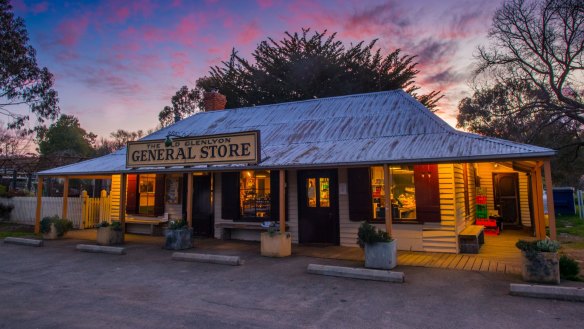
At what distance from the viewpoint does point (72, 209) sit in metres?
16.2

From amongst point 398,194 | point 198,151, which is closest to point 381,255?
point 398,194

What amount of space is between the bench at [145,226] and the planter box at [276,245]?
5592 millimetres

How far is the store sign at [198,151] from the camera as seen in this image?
9.78m

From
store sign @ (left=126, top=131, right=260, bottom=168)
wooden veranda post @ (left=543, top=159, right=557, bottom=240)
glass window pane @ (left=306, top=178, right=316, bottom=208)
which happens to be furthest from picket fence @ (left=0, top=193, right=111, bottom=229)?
wooden veranda post @ (left=543, top=159, right=557, bottom=240)

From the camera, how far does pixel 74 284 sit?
22.9 feet

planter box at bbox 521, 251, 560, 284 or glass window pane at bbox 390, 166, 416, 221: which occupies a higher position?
glass window pane at bbox 390, 166, 416, 221

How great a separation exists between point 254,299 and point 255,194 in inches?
245

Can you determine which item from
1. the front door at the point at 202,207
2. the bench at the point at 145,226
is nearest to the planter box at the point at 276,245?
the front door at the point at 202,207

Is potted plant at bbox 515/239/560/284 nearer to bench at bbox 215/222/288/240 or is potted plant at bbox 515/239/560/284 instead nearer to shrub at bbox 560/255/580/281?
shrub at bbox 560/255/580/281

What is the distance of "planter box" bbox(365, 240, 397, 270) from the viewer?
766 centimetres

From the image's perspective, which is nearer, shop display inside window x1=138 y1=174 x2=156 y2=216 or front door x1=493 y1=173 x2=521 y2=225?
shop display inside window x1=138 y1=174 x2=156 y2=216

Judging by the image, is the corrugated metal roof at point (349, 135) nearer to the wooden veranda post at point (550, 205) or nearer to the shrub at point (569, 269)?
the wooden veranda post at point (550, 205)

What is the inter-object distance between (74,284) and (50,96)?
16878 mm

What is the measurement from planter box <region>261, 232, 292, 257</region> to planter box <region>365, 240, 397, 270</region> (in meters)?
2.36
